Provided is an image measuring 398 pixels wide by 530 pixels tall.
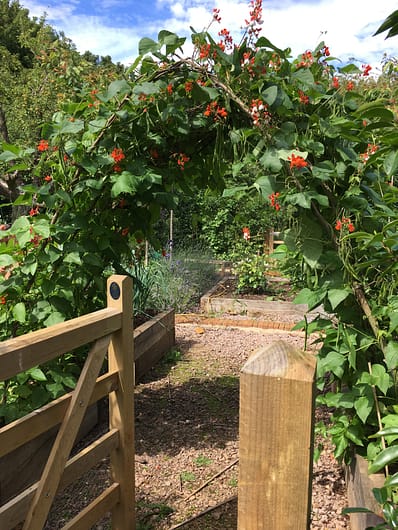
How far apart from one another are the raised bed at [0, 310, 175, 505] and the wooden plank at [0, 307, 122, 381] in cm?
98

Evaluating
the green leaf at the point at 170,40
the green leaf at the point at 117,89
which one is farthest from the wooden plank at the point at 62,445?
the green leaf at the point at 170,40

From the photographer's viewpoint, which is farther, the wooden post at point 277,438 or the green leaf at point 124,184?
the green leaf at point 124,184

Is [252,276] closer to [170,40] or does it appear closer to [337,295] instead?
[337,295]

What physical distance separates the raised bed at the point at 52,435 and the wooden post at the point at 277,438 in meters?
1.78

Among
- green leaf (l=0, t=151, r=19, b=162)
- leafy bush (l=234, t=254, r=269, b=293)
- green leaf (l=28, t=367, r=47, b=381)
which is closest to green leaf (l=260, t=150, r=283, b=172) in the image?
green leaf (l=0, t=151, r=19, b=162)

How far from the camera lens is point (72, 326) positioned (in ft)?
4.83

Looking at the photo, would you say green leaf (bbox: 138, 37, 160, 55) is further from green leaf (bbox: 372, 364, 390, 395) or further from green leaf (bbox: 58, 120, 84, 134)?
green leaf (bbox: 372, 364, 390, 395)

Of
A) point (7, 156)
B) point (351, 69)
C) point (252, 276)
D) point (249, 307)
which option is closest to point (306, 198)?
point (351, 69)

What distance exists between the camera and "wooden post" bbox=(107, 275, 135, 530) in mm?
1809

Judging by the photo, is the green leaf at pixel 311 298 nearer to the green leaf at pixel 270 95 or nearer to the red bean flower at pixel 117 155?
the green leaf at pixel 270 95

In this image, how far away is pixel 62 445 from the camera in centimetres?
144

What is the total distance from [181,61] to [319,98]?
65 centimetres

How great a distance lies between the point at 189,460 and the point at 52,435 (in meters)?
0.83

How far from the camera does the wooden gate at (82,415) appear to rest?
1.31 meters
